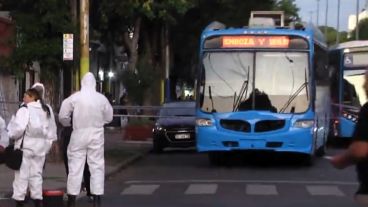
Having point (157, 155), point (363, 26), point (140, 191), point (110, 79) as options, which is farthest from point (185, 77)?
point (363, 26)

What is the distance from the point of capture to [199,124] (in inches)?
787

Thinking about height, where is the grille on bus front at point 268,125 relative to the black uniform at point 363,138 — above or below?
below

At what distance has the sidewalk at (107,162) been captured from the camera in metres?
15.8

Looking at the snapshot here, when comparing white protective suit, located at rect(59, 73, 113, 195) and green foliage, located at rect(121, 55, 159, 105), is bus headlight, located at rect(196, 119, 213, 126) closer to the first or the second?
white protective suit, located at rect(59, 73, 113, 195)

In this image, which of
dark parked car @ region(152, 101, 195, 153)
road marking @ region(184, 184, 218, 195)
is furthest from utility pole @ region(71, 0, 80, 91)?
road marking @ region(184, 184, 218, 195)

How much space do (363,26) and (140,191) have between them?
329 ft

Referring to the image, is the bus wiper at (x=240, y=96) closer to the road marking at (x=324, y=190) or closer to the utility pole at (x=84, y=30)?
the utility pole at (x=84, y=30)

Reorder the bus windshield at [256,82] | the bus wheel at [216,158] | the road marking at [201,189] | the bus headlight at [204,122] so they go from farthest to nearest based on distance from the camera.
A: the bus wheel at [216,158] < the bus headlight at [204,122] < the bus windshield at [256,82] < the road marking at [201,189]

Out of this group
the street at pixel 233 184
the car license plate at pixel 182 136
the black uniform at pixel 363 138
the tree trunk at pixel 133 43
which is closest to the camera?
the black uniform at pixel 363 138

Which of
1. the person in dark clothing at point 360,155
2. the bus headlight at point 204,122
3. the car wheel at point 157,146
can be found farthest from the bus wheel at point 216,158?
the person in dark clothing at point 360,155

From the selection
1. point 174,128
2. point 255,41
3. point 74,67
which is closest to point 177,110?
point 174,128

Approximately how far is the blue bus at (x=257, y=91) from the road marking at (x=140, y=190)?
3667mm

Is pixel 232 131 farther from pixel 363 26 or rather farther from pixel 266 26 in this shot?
pixel 363 26

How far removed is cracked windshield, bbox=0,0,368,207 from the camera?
12.1m
